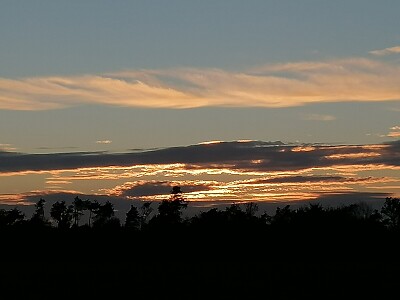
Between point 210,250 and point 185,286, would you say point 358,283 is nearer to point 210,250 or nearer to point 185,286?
point 185,286

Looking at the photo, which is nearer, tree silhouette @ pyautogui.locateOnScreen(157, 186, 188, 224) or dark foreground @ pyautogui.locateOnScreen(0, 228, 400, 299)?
dark foreground @ pyautogui.locateOnScreen(0, 228, 400, 299)

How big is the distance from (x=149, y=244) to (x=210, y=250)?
609cm

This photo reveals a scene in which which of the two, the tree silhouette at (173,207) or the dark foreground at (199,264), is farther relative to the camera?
the tree silhouette at (173,207)

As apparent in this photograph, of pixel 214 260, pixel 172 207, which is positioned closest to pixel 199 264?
pixel 214 260

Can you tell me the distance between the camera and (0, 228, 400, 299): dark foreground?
40.2 meters

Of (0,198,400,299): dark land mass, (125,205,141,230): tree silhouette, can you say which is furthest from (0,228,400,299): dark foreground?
(125,205,141,230): tree silhouette

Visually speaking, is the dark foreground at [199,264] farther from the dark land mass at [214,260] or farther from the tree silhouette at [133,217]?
the tree silhouette at [133,217]

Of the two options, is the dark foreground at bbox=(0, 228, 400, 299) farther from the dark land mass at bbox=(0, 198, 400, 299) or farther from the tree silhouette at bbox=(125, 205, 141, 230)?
the tree silhouette at bbox=(125, 205, 141, 230)

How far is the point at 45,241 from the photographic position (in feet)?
257

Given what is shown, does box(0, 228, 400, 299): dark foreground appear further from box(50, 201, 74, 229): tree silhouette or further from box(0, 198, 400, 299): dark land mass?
box(50, 201, 74, 229): tree silhouette

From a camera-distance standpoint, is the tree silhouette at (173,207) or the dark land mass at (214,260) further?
the tree silhouette at (173,207)

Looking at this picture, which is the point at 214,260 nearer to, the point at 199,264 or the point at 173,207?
the point at 199,264

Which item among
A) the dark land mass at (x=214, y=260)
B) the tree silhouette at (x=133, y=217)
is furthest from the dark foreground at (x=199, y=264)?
the tree silhouette at (x=133, y=217)

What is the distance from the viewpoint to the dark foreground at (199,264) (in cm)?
4016
